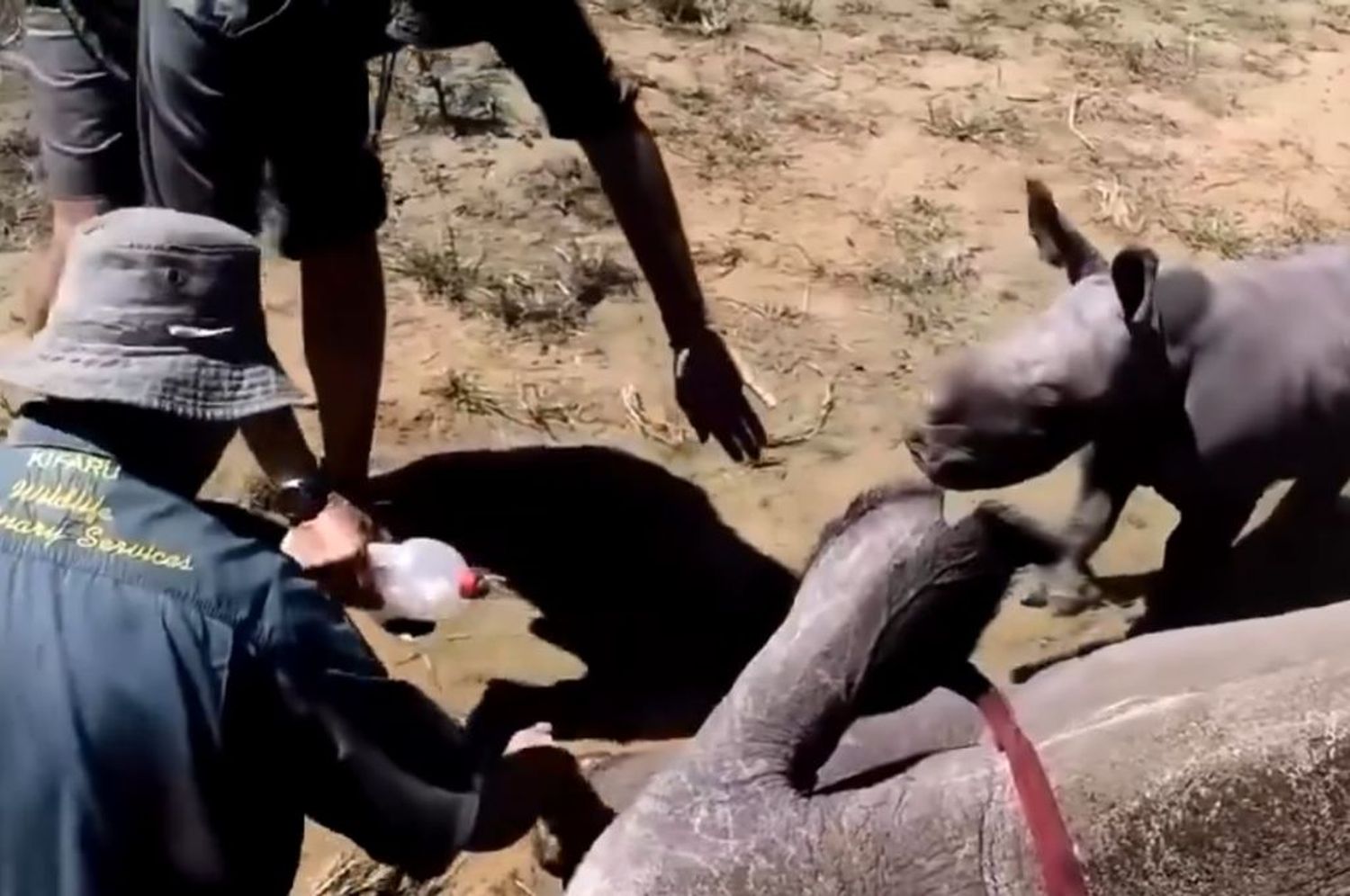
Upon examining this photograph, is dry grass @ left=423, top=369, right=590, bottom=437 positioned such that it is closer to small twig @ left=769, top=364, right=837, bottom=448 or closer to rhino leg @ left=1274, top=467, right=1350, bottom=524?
small twig @ left=769, top=364, right=837, bottom=448

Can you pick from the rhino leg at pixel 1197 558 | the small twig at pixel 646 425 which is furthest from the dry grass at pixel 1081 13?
the rhino leg at pixel 1197 558

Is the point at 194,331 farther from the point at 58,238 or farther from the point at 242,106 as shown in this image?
the point at 58,238

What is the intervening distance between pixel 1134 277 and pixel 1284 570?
94cm

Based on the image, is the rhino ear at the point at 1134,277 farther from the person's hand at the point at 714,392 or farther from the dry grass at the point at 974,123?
the dry grass at the point at 974,123

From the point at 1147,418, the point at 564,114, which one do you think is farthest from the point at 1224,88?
the point at 564,114

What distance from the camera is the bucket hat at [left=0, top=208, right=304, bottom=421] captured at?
7.51 ft

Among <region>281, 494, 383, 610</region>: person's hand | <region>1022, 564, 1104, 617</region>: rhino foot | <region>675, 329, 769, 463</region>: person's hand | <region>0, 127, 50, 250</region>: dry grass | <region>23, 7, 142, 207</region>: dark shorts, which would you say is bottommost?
<region>1022, 564, 1104, 617</region>: rhino foot

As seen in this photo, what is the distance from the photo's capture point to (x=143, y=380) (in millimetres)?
2287

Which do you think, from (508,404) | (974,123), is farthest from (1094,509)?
(974,123)

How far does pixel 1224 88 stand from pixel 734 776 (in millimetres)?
4795

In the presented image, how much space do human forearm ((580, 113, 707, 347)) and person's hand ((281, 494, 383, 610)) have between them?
1.19 m

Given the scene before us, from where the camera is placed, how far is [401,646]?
14.1 feet

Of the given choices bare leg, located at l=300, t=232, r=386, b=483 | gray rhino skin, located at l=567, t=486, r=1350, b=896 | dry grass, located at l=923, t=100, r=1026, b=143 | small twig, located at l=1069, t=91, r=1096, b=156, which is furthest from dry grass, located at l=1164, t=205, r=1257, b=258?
gray rhino skin, located at l=567, t=486, r=1350, b=896

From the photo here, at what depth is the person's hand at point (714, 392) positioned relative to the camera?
4.29 m
